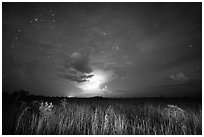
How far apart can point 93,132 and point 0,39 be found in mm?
4402

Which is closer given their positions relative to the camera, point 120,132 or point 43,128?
point 120,132

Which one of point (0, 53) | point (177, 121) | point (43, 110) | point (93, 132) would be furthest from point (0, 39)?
point (177, 121)

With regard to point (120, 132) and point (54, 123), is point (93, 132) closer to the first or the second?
point (120, 132)

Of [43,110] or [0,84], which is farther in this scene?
[43,110]

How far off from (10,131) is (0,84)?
155 cm

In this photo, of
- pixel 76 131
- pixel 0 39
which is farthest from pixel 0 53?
pixel 76 131

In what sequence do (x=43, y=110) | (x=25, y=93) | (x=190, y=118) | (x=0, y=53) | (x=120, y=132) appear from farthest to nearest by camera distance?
(x=25, y=93) → (x=190, y=118) → (x=43, y=110) → (x=0, y=53) → (x=120, y=132)

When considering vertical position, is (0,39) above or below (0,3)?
below

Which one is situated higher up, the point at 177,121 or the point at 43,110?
the point at 43,110

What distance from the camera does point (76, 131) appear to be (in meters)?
4.54

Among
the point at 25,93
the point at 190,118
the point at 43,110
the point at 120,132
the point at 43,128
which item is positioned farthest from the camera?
the point at 25,93

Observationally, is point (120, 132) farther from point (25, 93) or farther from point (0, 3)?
point (25, 93)

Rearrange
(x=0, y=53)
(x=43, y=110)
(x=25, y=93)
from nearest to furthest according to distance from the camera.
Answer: (x=0, y=53) < (x=43, y=110) < (x=25, y=93)

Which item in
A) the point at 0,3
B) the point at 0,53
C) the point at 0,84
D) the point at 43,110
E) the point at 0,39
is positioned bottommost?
the point at 43,110
